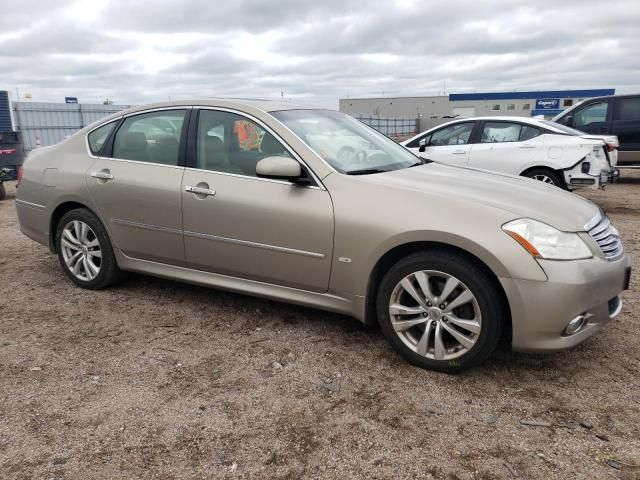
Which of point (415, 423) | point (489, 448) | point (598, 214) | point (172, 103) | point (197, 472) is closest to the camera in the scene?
point (197, 472)

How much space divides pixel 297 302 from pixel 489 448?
157cm

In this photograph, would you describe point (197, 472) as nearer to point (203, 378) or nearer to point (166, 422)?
point (166, 422)

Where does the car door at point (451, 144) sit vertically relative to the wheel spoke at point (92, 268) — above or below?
above

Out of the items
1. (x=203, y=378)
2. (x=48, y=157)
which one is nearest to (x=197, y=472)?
(x=203, y=378)

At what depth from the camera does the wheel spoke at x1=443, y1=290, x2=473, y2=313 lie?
9.90 ft

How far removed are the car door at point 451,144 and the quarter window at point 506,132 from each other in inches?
10.4

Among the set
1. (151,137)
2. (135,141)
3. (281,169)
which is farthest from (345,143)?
(135,141)

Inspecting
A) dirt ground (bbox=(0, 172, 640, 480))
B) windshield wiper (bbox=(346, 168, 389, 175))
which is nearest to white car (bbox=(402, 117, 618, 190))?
dirt ground (bbox=(0, 172, 640, 480))

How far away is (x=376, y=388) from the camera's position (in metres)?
3.07

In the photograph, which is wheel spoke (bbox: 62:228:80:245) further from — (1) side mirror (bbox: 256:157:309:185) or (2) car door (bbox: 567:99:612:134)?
(2) car door (bbox: 567:99:612:134)

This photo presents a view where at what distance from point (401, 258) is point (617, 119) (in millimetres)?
10528

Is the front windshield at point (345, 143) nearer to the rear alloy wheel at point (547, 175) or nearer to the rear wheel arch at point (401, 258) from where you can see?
the rear wheel arch at point (401, 258)

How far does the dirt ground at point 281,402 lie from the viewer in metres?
2.43

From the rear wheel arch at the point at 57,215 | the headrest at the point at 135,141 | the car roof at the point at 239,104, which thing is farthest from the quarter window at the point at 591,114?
the rear wheel arch at the point at 57,215
